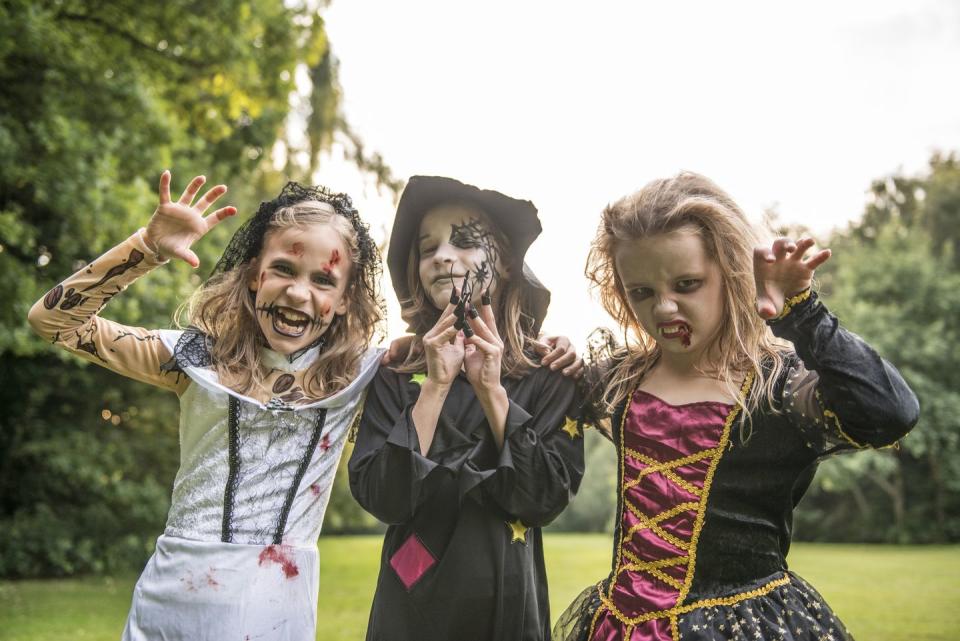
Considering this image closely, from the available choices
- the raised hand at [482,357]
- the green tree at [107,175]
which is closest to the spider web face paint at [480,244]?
the raised hand at [482,357]

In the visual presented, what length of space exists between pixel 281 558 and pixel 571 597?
343 inches

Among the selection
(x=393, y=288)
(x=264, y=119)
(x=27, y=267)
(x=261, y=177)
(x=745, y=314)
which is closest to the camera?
(x=745, y=314)

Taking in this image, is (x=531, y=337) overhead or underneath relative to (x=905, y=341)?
underneath

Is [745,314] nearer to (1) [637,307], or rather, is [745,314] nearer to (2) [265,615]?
(1) [637,307]

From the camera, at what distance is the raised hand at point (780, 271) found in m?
1.94

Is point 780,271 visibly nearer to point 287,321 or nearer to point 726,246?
point 726,246

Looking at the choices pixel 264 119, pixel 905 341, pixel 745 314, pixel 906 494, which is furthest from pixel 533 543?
pixel 906 494

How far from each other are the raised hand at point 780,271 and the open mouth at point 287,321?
145cm

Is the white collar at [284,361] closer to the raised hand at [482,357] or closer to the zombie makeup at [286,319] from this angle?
the zombie makeup at [286,319]

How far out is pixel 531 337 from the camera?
2838mm

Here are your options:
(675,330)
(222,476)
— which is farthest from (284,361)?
(675,330)

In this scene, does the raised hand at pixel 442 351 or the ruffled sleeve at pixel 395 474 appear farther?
the raised hand at pixel 442 351

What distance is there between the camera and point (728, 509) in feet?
7.26

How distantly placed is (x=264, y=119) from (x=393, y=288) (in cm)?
941
